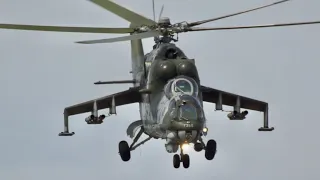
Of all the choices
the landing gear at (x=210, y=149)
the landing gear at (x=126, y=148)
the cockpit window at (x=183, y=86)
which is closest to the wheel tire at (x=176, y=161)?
the cockpit window at (x=183, y=86)

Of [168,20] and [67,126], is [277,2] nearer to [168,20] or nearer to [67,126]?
[168,20]

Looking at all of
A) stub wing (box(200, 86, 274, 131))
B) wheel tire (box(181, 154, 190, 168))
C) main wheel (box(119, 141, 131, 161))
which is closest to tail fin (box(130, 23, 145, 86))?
main wheel (box(119, 141, 131, 161))

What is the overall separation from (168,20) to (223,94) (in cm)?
661

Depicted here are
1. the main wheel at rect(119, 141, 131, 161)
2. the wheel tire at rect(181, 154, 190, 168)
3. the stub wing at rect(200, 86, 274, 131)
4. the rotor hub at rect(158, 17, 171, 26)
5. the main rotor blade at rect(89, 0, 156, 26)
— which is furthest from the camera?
the stub wing at rect(200, 86, 274, 131)

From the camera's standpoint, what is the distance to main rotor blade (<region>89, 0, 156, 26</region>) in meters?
41.5

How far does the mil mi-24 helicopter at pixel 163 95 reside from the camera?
39125mm

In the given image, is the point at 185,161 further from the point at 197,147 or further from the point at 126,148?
the point at 126,148

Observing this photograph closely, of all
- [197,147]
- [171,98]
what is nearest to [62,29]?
[171,98]

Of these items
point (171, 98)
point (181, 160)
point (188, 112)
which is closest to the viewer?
point (188, 112)

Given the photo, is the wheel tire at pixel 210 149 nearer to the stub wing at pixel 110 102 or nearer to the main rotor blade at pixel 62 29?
the stub wing at pixel 110 102

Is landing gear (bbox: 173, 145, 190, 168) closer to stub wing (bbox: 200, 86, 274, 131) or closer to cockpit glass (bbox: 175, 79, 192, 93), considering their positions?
cockpit glass (bbox: 175, 79, 192, 93)

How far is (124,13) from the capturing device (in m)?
42.5

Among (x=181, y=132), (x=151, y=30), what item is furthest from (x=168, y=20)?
(x=181, y=132)

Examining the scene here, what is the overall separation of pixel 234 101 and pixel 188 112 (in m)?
9.64
